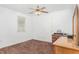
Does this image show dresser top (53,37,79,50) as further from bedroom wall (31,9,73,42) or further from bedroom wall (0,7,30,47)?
bedroom wall (0,7,30,47)

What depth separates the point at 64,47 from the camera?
1.42 meters

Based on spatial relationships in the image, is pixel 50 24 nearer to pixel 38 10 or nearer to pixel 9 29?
pixel 38 10

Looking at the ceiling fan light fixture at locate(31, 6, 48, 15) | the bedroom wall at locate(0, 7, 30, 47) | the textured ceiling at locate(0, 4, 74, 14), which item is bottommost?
the bedroom wall at locate(0, 7, 30, 47)

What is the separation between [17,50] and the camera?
4.72 ft

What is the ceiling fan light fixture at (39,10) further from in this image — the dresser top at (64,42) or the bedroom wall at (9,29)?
the dresser top at (64,42)

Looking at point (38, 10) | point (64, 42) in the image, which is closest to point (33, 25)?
point (38, 10)

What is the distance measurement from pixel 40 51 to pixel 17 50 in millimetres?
345

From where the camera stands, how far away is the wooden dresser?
1.39 m

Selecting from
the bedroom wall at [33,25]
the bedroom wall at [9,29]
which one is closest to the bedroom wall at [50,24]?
the bedroom wall at [33,25]

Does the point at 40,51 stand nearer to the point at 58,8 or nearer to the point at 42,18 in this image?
the point at 42,18

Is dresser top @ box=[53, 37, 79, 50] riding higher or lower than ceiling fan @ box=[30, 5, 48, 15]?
lower

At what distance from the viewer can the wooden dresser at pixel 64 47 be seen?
1389 millimetres

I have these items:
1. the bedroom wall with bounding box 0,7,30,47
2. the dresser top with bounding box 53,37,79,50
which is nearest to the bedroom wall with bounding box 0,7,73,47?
the bedroom wall with bounding box 0,7,30,47

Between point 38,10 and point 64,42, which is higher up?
point 38,10
